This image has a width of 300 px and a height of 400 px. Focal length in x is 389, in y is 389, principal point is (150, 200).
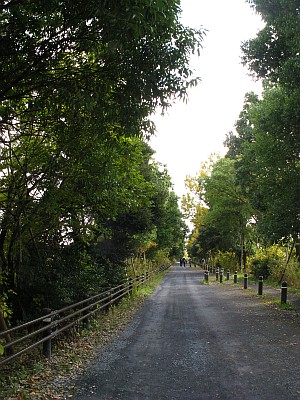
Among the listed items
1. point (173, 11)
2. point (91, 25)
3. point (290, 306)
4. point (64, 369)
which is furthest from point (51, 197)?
point (290, 306)

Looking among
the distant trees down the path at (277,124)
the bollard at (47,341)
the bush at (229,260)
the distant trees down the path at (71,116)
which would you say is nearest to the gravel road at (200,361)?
the bollard at (47,341)

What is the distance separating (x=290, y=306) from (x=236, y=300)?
11.0ft

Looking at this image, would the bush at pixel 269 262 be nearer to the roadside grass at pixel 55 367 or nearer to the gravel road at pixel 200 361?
the gravel road at pixel 200 361

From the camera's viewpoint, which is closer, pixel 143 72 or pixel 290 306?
pixel 143 72

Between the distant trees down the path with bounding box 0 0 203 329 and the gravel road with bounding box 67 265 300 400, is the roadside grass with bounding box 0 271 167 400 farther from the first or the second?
the distant trees down the path with bounding box 0 0 203 329

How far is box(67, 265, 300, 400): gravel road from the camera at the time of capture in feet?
17.6

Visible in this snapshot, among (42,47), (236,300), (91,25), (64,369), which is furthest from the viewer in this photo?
(236,300)

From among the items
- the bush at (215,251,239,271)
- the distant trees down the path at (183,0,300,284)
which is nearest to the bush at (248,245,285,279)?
the distant trees down the path at (183,0,300,284)

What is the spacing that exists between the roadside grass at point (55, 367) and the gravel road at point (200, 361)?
28 centimetres

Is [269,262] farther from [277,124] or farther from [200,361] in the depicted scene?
[200,361]

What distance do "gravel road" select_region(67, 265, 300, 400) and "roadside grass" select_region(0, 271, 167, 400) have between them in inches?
11.2

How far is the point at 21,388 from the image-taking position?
219 inches

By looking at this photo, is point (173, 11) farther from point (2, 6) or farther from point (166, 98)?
point (2, 6)

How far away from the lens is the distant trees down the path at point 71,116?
195 inches
